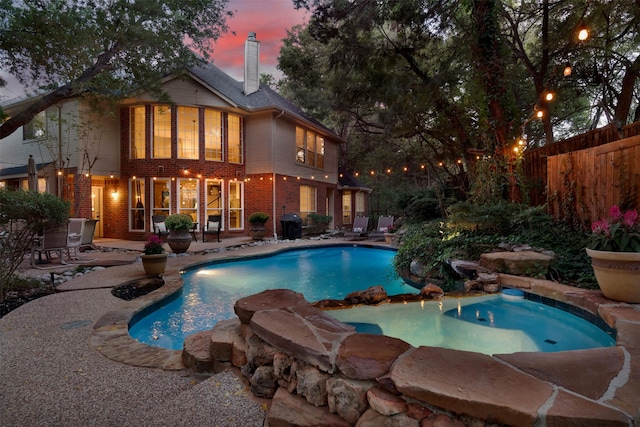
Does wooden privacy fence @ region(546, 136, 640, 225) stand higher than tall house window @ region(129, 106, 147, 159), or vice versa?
tall house window @ region(129, 106, 147, 159)

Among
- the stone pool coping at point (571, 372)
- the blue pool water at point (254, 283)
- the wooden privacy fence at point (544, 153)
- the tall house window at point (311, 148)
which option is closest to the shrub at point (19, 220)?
the blue pool water at point (254, 283)

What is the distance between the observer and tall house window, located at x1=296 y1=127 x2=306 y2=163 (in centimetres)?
1463

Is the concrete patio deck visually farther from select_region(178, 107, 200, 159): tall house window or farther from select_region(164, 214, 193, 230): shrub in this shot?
select_region(178, 107, 200, 159): tall house window

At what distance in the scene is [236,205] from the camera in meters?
13.1

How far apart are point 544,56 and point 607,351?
1056 centimetres

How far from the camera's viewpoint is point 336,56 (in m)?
9.94

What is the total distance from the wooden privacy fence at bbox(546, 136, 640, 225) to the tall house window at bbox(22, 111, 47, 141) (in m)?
14.6

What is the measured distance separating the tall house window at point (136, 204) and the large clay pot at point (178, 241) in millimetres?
4117

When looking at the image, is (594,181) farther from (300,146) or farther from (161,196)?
(161,196)

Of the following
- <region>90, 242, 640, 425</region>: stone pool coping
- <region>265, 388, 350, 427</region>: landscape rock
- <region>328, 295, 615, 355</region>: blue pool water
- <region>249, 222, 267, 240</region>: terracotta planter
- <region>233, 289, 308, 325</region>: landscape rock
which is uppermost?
<region>249, 222, 267, 240</region>: terracotta planter

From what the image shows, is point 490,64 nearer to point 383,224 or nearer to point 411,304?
point 411,304

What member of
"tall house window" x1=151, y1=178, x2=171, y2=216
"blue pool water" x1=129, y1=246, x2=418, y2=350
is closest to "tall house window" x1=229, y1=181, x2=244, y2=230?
"tall house window" x1=151, y1=178, x2=171, y2=216

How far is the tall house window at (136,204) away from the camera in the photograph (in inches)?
467

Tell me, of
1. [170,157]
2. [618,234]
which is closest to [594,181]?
[618,234]
